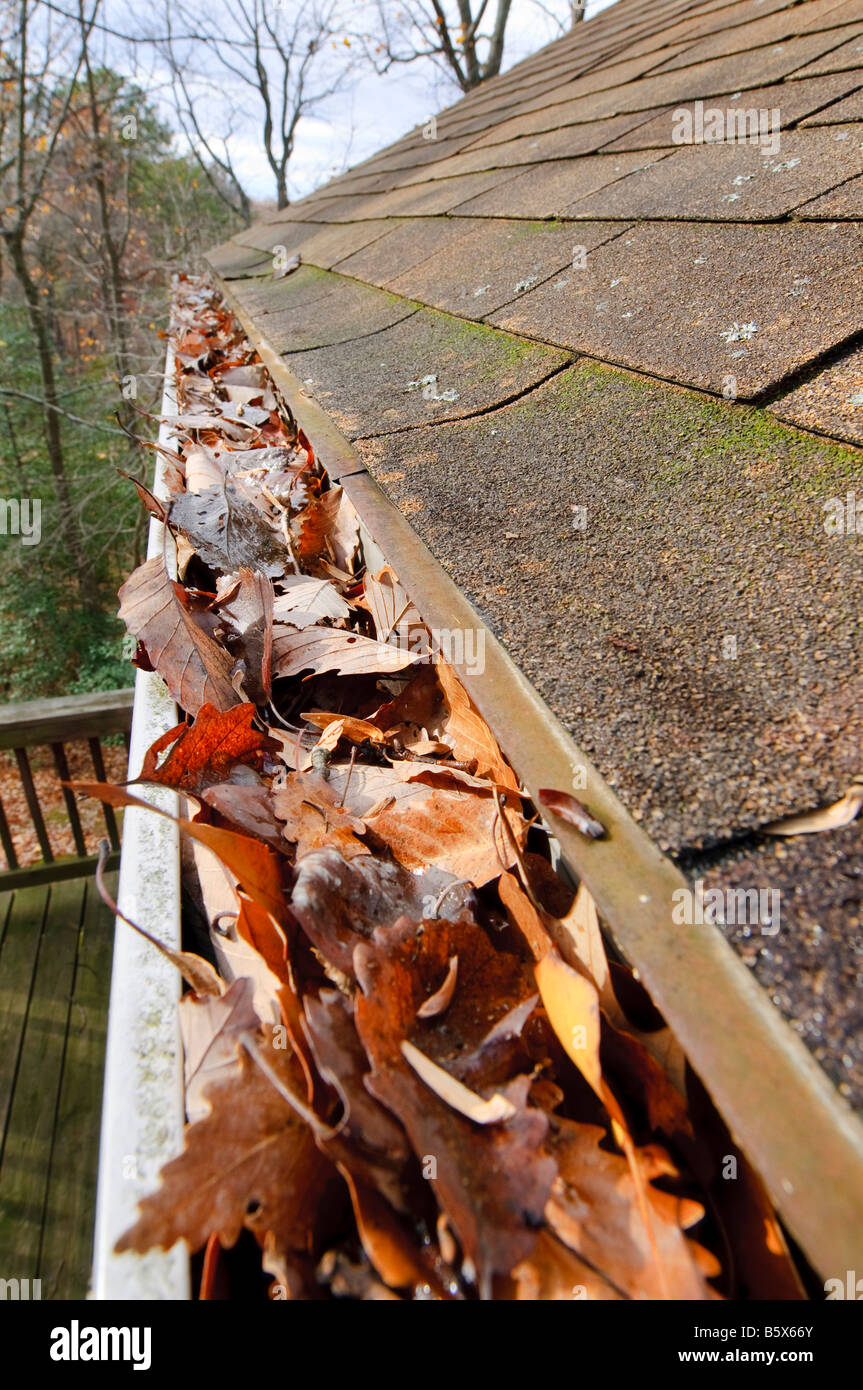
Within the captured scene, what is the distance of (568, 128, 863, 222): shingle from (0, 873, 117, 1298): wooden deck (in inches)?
159

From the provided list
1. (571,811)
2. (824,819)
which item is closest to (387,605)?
(571,811)

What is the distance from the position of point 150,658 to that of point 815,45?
227cm

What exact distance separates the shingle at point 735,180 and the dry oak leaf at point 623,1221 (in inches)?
61.6

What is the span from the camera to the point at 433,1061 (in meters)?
0.59

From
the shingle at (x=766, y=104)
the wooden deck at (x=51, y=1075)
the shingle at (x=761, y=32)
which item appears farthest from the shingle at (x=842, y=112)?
the wooden deck at (x=51, y=1075)

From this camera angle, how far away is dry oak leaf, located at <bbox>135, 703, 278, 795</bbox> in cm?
89

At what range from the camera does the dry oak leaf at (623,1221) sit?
0.48m

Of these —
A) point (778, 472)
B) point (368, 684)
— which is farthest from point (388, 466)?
point (778, 472)

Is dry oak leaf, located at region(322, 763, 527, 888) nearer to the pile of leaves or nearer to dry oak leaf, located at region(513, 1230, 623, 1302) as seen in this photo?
the pile of leaves

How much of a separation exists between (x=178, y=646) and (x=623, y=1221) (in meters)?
0.88

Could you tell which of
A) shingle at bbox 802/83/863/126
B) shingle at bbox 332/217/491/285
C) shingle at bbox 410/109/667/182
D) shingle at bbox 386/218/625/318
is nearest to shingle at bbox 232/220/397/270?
shingle at bbox 332/217/491/285

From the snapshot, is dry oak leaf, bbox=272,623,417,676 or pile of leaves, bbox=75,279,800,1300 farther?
dry oak leaf, bbox=272,623,417,676

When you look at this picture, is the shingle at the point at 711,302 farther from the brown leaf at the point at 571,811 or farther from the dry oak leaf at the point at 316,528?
the brown leaf at the point at 571,811
